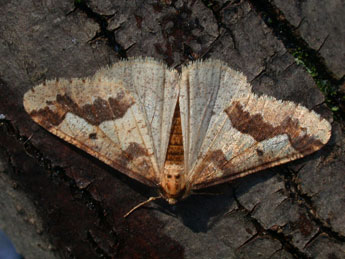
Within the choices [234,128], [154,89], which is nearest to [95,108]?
[154,89]

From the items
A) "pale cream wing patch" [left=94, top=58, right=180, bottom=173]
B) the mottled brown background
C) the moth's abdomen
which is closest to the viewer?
the mottled brown background

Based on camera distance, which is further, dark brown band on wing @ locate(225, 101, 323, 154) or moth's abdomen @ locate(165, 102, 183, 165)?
moth's abdomen @ locate(165, 102, 183, 165)

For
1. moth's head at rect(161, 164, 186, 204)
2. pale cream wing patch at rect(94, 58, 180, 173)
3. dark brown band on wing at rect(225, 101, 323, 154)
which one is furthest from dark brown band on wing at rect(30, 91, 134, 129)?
dark brown band on wing at rect(225, 101, 323, 154)

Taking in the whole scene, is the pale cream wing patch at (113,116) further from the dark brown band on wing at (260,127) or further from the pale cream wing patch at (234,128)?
the dark brown band on wing at (260,127)

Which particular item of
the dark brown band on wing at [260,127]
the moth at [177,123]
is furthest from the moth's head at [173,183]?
the dark brown band on wing at [260,127]

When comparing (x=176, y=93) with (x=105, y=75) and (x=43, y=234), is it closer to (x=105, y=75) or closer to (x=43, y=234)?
(x=105, y=75)

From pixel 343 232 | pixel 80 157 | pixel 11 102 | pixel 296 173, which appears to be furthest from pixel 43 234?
pixel 343 232

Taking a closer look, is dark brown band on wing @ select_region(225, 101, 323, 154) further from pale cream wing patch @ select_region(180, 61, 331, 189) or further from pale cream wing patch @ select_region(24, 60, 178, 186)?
pale cream wing patch @ select_region(24, 60, 178, 186)
